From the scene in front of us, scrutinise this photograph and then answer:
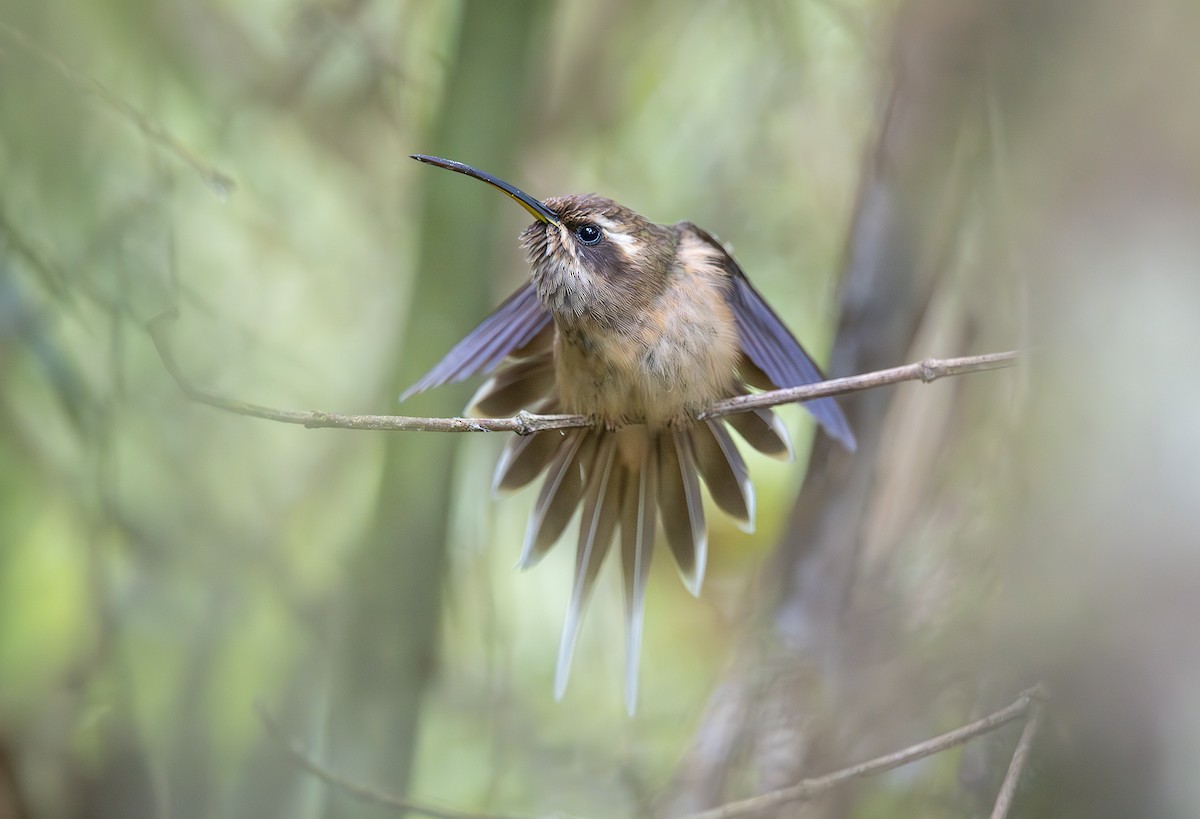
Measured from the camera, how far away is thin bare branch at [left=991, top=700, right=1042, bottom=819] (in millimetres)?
1846

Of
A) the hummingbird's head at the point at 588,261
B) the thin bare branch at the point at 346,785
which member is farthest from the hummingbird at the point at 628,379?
the thin bare branch at the point at 346,785

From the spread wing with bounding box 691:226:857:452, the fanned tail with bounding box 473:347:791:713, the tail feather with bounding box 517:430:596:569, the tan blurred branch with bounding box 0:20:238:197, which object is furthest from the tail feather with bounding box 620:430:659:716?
the tan blurred branch with bounding box 0:20:238:197

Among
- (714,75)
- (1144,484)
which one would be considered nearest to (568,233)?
(1144,484)

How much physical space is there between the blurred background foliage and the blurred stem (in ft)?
0.04

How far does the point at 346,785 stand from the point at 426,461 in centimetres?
98

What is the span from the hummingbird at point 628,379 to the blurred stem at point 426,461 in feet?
0.77

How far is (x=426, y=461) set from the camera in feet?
10.9

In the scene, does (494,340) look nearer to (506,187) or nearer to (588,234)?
(588,234)

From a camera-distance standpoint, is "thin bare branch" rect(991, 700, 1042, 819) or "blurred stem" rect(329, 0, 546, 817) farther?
"blurred stem" rect(329, 0, 546, 817)

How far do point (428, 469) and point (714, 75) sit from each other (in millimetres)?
2723

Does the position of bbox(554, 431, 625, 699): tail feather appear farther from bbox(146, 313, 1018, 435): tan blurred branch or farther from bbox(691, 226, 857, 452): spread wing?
bbox(691, 226, 857, 452): spread wing

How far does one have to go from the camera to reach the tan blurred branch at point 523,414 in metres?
2.15

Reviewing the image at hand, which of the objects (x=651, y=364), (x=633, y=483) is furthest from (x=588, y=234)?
(x=633, y=483)

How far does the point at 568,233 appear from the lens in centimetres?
292
